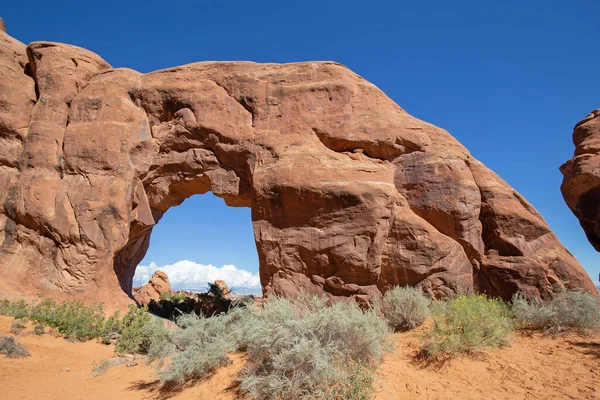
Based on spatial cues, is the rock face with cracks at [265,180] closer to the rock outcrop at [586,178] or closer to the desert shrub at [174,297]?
the rock outcrop at [586,178]

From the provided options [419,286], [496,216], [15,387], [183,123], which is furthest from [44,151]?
[496,216]

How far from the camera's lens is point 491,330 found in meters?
6.95

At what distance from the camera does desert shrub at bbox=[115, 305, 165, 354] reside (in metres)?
A: 8.53

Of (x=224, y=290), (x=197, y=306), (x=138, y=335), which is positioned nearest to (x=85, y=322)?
(x=138, y=335)

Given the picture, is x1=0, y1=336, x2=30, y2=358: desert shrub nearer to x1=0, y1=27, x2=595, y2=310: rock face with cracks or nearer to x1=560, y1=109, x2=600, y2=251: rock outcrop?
x1=0, y1=27, x2=595, y2=310: rock face with cracks

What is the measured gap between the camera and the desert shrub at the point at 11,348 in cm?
755

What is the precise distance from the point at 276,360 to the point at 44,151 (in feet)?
33.1

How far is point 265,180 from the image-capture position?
10516 mm

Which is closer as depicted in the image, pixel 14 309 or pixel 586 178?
pixel 14 309

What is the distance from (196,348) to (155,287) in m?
19.3

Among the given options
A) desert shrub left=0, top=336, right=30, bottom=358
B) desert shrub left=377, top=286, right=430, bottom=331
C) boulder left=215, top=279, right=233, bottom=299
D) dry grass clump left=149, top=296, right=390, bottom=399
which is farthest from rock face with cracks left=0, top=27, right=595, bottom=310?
boulder left=215, top=279, right=233, bottom=299

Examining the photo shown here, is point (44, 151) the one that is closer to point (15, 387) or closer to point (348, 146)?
point (15, 387)

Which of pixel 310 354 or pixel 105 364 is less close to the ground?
pixel 310 354

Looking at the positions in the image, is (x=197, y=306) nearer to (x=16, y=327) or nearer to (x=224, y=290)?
(x=16, y=327)
